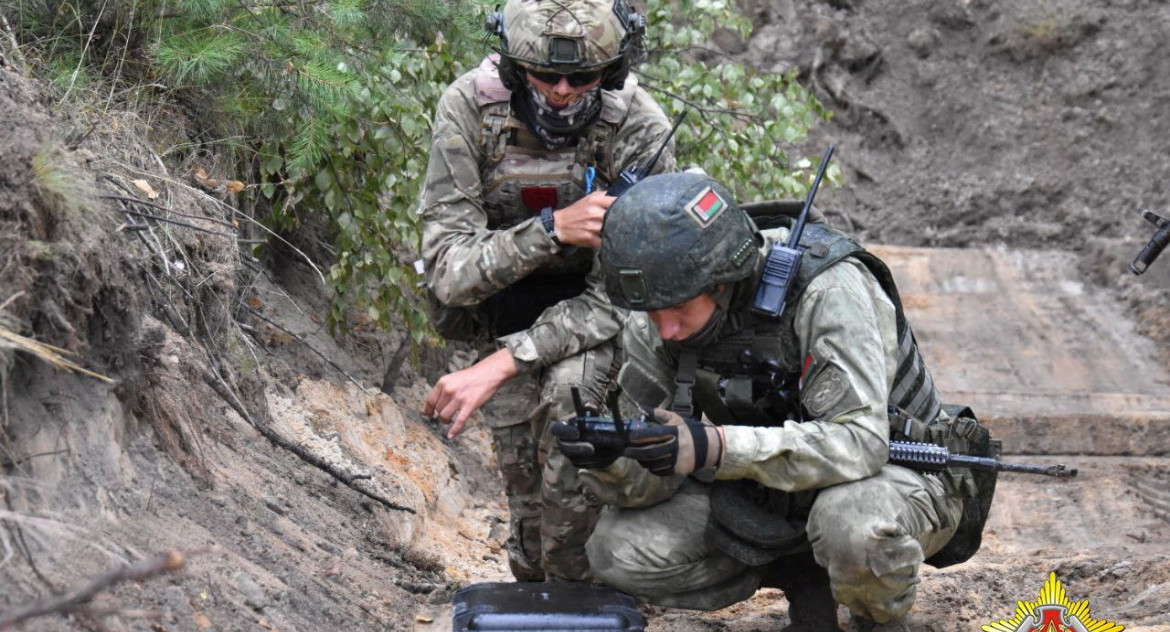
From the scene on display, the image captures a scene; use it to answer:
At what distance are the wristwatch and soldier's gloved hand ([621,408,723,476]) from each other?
0.78 m

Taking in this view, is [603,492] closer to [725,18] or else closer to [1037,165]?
[725,18]

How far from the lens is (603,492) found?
3.48 meters

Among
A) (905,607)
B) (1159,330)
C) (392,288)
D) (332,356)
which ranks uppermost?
(905,607)

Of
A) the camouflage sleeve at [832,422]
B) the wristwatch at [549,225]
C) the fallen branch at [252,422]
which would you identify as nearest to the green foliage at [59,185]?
the fallen branch at [252,422]

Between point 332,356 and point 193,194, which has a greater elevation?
point 193,194

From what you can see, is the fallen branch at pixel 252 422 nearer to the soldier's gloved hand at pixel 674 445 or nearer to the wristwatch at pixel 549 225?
the wristwatch at pixel 549 225

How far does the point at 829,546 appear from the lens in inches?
124

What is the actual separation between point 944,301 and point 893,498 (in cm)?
649

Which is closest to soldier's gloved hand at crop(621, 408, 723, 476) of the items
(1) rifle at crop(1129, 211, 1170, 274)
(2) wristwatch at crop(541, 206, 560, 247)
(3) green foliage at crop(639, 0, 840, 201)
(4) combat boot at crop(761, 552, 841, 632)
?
(4) combat boot at crop(761, 552, 841, 632)

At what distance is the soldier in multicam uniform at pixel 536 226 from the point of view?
3732mm

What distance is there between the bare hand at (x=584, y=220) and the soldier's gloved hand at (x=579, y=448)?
69 centimetres

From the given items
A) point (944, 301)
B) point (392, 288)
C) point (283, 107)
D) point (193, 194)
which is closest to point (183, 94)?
point (283, 107)

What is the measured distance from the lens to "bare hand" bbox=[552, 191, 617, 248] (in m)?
3.61

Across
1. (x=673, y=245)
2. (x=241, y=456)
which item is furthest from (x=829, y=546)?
(x=241, y=456)
